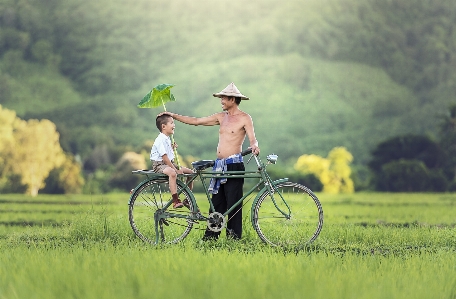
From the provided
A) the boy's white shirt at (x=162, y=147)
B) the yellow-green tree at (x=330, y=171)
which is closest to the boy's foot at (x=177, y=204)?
the boy's white shirt at (x=162, y=147)

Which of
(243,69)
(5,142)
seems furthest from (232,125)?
(243,69)

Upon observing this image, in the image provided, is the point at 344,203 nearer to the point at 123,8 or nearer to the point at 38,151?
the point at 38,151

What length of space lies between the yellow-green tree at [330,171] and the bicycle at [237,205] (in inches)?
1227

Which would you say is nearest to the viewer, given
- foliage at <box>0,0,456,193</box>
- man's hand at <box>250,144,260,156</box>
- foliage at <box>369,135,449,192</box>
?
man's hand at <box>250,144,260,156</box>

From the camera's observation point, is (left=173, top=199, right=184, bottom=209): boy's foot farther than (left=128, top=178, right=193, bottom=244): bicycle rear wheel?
No

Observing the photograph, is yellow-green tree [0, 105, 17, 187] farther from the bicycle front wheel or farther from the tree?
the bicycle front wheel

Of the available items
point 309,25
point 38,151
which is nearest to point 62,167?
point 38,151

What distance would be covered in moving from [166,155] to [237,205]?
115cm

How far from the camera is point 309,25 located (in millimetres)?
80312

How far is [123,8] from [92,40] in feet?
37.1

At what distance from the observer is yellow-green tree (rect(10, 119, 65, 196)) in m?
36.2

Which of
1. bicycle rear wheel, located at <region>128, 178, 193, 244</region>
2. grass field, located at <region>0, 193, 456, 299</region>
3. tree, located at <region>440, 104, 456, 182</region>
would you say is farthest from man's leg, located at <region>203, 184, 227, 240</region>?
tree, located at <region>440, 104, 456, 182</region>

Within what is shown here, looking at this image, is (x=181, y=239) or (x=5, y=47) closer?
(x=181, y=239)

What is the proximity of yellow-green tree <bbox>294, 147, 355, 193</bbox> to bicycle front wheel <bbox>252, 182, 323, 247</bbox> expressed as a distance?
31.1 m
